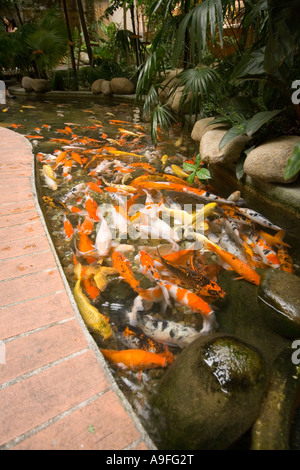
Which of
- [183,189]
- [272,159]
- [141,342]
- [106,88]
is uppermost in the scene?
[106,88]

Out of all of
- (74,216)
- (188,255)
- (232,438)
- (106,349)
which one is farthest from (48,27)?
(232,438)

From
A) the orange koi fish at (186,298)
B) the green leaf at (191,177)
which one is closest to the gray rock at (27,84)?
the green leaf at (191,177)

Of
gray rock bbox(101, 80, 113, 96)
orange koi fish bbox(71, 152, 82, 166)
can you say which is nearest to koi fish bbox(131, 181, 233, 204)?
orange koi fish bbox(71, 152, 82, 166)

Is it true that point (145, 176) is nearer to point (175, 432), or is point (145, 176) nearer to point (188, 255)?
point (188, 255)

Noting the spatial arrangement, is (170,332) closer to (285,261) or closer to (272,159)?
(285,261)

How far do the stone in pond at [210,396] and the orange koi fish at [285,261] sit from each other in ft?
3.49

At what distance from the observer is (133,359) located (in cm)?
151

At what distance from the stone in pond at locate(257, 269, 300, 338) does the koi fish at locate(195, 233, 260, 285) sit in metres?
0.11

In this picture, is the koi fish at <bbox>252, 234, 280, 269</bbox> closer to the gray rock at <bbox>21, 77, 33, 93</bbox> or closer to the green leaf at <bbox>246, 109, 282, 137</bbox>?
the green leaf at <bbox>246, 109, 282, 137</bbox>

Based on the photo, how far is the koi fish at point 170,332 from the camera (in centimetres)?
166

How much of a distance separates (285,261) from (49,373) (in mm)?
2013

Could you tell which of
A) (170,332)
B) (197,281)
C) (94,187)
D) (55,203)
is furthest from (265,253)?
(55,203)

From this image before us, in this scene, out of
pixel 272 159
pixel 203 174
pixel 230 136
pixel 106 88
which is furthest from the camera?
pixel 106 88

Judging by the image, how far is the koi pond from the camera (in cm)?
123
